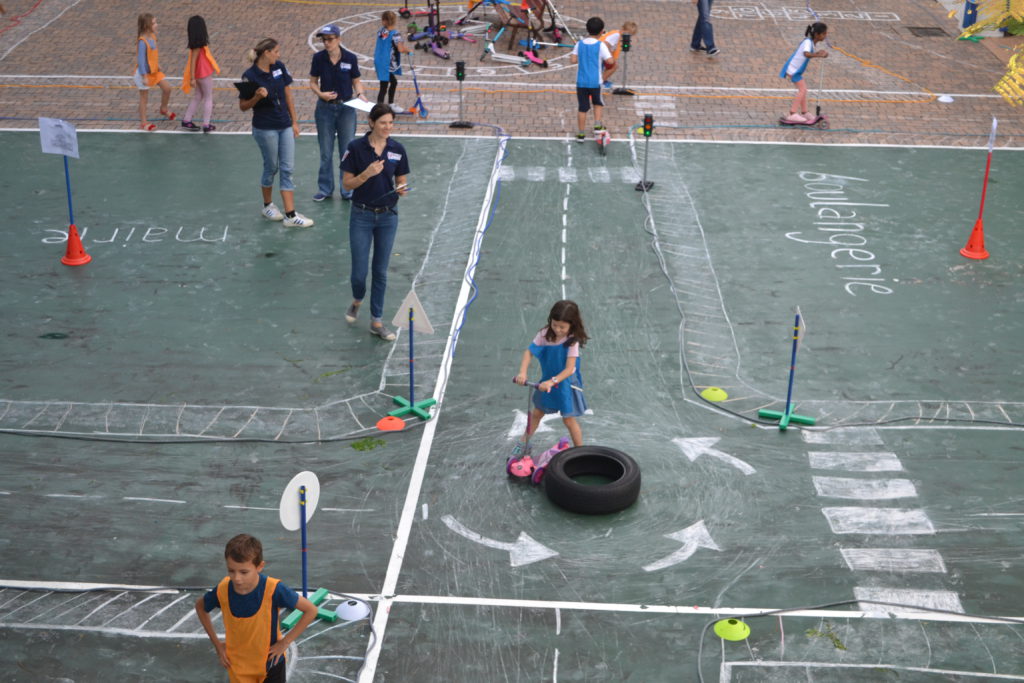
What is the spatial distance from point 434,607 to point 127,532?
2.47 metres

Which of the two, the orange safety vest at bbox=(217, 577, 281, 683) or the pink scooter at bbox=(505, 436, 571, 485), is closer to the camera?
the orange safety vest at bbox=(217, 577, 281, 683)

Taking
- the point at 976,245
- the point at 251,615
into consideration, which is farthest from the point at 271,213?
Answer: the point at 251,615

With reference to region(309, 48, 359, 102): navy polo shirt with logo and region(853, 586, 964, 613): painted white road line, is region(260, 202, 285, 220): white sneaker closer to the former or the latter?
region(309, 48, 359, 102): navy polo shirt with logo

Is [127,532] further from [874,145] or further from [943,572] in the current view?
[874,145]

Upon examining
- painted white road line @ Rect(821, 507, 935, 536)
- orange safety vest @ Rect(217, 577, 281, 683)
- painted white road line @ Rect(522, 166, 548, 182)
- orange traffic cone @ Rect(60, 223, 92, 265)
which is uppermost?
painted white road line @ Rect(522, 166, 548, 182)

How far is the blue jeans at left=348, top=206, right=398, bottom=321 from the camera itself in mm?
11484

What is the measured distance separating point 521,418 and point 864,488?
296 centimetres

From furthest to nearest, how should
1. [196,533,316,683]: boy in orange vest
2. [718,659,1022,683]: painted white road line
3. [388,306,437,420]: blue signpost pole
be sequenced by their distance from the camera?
[388,306,437,420]: blue signpost pole < [718,659,1022,683]: painted white road line < [196,533,316,683]: boy in orange vest

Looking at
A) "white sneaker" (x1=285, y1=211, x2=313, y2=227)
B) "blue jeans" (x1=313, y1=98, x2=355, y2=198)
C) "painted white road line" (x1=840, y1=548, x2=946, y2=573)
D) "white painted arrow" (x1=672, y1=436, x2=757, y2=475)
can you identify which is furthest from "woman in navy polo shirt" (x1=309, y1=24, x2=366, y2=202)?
"painted white road line" (x1=840, y1=548, x2=946, y2=573)

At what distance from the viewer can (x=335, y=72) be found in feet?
47.3

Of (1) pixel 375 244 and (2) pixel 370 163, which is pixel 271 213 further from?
(2) pixel 370 163

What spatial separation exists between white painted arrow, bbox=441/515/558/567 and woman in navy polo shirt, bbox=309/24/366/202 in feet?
23.4

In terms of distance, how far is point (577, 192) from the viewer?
1591 centimetres

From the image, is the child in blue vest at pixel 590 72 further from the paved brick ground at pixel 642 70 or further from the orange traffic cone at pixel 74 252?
the orange traffic cone at pixel 74 252
